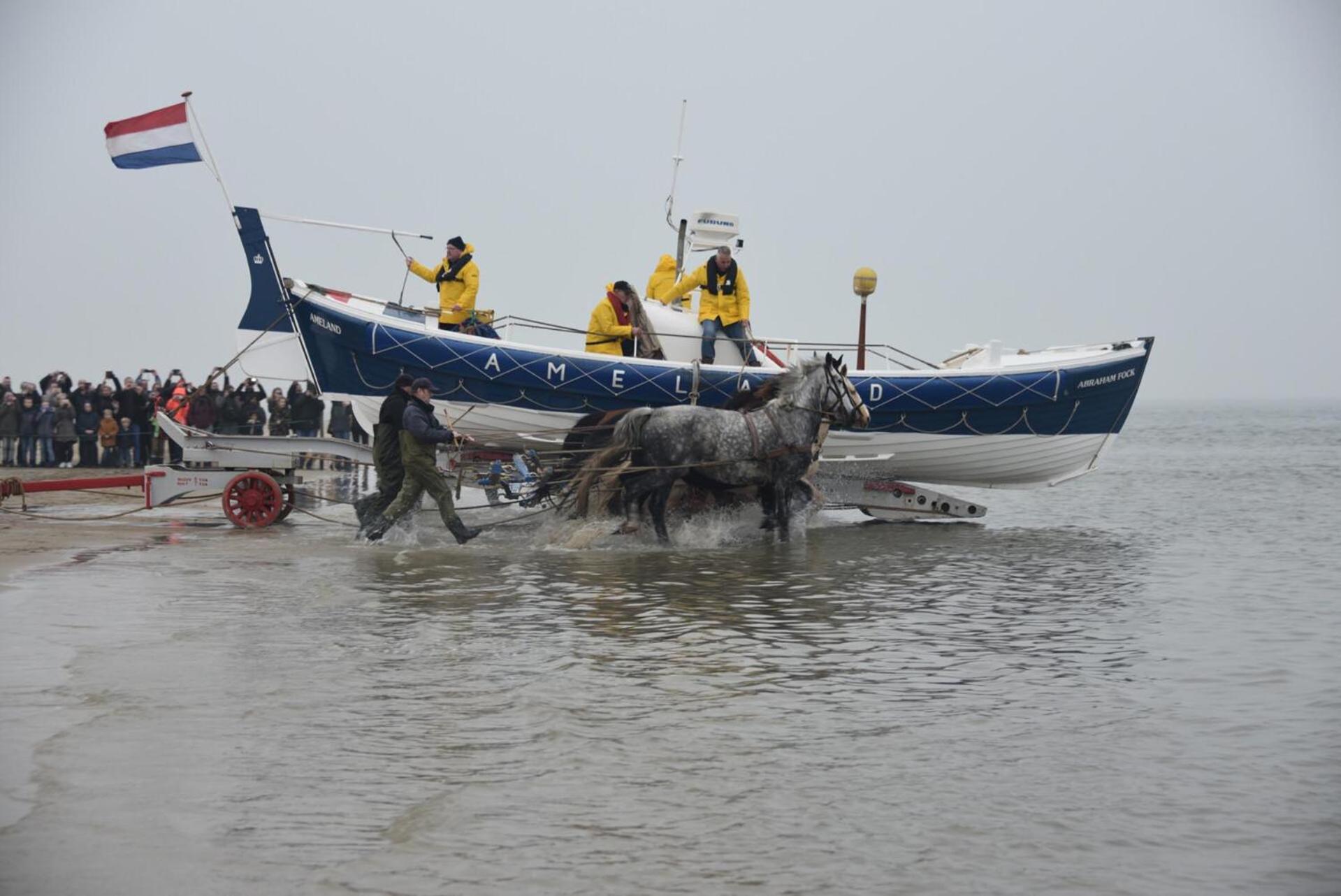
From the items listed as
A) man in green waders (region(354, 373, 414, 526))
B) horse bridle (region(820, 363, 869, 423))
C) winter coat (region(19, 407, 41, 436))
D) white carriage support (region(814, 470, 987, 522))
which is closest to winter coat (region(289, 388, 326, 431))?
winter coat (region(19, 407, 41, 436))

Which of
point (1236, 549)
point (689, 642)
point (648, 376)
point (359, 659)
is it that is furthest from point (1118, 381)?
point (359, 659)

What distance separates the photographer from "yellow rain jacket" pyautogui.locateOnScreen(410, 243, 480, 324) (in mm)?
16406

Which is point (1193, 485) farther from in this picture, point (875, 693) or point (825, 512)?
point (875, 693)

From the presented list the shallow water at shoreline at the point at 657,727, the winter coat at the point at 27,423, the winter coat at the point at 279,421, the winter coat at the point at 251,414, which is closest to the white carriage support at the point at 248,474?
the shallow water at shoreline at the point at 657,727

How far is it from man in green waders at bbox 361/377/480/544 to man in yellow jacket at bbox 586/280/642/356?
3086 mm

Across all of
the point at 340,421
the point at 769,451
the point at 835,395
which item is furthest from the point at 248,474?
the point at 340,421

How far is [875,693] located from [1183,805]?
2202 millimetres

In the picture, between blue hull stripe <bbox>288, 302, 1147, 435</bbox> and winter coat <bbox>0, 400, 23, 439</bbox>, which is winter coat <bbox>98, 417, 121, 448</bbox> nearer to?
A: winter coat <bbox>0, 400, 23, 439</bbox>

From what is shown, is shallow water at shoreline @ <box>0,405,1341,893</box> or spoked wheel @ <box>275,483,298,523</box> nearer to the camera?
shallow water at shoreline @ <box>0,405,1341,893</box>

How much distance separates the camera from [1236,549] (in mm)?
16156

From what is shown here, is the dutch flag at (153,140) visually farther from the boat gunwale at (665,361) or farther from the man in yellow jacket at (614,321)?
the man in yellow jacket at (614,321)

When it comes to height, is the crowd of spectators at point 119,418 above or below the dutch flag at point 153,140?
below

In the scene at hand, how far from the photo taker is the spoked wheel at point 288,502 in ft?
51.5

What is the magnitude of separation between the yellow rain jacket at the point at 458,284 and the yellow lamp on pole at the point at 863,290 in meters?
4.74
